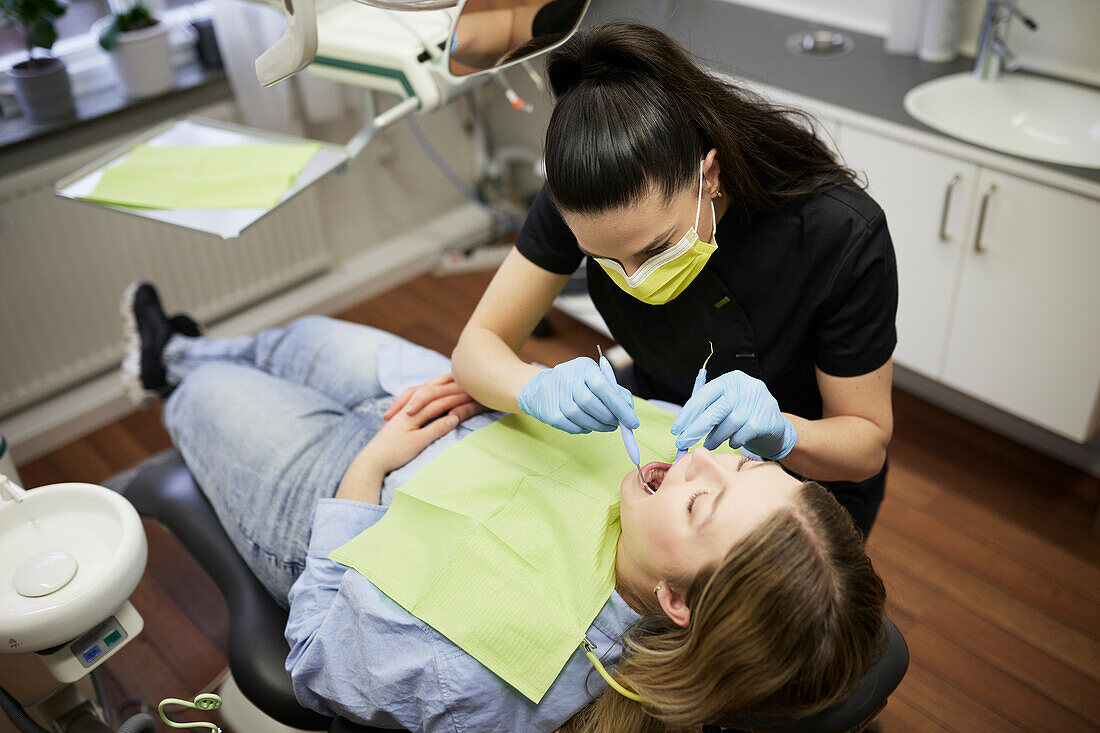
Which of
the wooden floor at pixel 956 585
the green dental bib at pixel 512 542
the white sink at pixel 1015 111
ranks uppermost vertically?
the white sink at pixel 1015 111

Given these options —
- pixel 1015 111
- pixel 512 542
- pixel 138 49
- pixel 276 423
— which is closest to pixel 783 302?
pixel 512 542

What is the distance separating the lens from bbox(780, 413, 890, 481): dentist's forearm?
1.24 m

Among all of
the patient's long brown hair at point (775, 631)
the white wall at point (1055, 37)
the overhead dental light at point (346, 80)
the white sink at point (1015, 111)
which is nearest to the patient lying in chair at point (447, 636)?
the patient's long brown hair at point (775, 631)

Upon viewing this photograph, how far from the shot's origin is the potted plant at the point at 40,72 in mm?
2240

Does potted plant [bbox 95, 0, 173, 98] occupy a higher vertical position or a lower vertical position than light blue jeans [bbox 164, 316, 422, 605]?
higher

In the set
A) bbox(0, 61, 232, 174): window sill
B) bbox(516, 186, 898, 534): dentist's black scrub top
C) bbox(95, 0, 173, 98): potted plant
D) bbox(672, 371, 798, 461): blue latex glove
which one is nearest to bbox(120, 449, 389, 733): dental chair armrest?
bbox(672, 371, 798, 461): blue latex glove

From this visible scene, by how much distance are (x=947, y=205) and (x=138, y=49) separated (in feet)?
6.94

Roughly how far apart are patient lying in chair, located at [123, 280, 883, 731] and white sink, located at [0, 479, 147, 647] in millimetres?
274

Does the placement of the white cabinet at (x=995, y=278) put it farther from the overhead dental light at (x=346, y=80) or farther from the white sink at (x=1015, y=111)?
the overhead dental light at (x=346, y=80)

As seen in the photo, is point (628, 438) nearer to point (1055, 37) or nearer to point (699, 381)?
point (699, 381)

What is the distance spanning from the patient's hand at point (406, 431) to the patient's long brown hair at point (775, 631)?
1.84ft

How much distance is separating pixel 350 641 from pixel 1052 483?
6.21 feet

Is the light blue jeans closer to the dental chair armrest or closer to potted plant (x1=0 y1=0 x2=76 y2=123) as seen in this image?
the dental chair armrest

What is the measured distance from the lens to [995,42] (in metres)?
2.16
